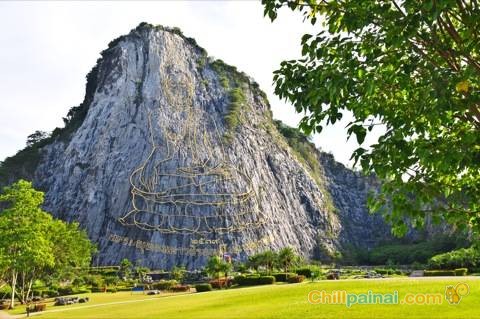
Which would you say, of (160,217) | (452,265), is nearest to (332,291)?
(452,265)

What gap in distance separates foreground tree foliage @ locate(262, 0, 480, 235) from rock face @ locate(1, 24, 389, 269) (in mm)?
86459

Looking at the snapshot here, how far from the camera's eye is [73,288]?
195 ft

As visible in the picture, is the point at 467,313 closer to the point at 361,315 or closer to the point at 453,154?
the point at 361,315

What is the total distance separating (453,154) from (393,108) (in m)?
1.69

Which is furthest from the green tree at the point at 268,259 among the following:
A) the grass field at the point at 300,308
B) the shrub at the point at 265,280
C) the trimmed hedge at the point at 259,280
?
the grass field at the point at 300,308

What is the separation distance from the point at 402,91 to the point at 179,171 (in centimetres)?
9649

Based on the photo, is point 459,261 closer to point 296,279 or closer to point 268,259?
point 296,279

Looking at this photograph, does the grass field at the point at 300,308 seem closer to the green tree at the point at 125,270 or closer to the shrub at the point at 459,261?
the shrub at the point at 459,261

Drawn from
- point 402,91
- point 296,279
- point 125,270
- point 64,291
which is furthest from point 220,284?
point 402,91

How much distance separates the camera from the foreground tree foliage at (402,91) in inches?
268

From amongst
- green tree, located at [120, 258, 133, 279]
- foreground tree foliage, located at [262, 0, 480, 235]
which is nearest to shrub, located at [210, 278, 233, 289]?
green tree, located at [120, 258, 133, 279]

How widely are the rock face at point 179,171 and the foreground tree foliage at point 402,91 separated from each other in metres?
86.5

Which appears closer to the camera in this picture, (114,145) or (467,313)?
(467,313)

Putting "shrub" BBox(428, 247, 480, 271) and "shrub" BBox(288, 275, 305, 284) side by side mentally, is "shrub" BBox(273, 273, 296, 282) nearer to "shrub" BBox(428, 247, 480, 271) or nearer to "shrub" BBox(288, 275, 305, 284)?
"shrub" BBox(288, 275, 305, 284)
